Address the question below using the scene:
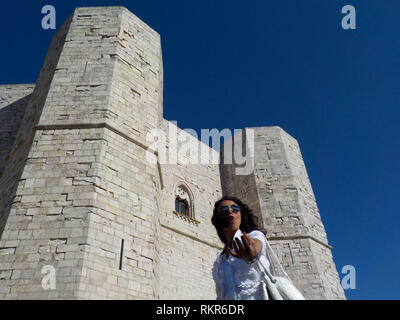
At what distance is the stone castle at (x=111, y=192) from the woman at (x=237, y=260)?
271cm

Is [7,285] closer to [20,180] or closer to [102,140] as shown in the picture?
[20,180]

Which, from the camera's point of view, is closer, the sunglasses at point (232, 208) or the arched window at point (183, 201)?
the sunglasses at point (232, 208)

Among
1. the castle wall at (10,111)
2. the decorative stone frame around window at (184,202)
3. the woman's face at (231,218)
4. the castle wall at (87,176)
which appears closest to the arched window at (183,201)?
the decorative stone frame around window at (184,202)

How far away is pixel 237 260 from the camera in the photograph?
1862 mm

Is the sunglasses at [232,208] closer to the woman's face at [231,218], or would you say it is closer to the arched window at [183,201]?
the woman's face at [231,218]

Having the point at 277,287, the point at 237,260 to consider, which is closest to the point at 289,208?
the point at 237,260

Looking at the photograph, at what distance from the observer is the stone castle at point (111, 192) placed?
4.25 m

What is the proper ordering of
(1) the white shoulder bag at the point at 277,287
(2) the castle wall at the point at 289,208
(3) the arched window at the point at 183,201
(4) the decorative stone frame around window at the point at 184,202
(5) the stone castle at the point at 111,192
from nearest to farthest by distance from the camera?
1. (1) the white shoulder bag at the point at 277,287
2. (5) the stone castle at the point at 111,192
3. (2) the castle wall at the point at 289,208
4. (4) the decorative stone frame around window at the point at 184,202
5. (3) the arched window at the point at 183,201

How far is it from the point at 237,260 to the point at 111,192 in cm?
358

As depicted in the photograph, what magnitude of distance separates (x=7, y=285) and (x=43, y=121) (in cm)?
301

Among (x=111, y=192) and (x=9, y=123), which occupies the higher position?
(x=9, y=123)

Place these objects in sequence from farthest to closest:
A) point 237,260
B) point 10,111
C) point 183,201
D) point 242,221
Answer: point 183,201 → point 10,111 → point 242,221 → point 237,260

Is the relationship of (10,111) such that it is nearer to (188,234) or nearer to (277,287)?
(188,234)
